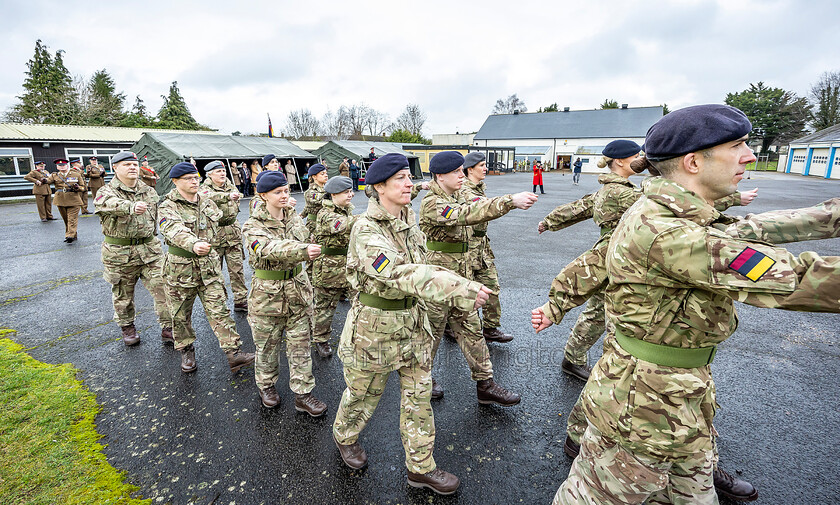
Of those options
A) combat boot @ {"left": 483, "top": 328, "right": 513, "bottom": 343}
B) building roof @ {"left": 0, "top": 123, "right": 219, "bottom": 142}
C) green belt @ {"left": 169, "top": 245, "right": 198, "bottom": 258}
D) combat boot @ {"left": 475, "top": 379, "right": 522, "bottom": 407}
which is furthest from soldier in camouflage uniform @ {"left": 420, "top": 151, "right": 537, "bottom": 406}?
building roof @ {"left": 0, "top": 123, "right": 219, "bottom": 142}

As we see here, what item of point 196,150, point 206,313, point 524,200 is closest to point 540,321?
point 524,200

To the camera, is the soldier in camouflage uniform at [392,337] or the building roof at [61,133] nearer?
the soldier in camouflage uniform at [392,337]

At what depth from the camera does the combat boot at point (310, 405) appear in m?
3.58

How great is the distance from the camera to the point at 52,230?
1235cm

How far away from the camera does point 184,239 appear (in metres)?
3.96

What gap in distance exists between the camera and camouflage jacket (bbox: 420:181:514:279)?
347cm

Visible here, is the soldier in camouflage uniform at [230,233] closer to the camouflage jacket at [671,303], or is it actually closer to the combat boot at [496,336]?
the combat boot at [496,336]

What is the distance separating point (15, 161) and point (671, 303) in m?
28.1

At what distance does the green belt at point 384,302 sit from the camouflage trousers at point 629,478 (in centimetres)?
129

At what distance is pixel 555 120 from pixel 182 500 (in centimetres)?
6069

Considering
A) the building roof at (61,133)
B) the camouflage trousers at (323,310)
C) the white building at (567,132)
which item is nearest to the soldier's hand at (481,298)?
the camouflage trousers at (323,310)

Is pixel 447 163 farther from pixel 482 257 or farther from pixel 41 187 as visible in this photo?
pixel 41 187

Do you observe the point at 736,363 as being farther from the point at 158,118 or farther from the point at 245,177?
the point at 158,118

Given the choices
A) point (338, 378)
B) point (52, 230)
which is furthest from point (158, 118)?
point (338, 378)
